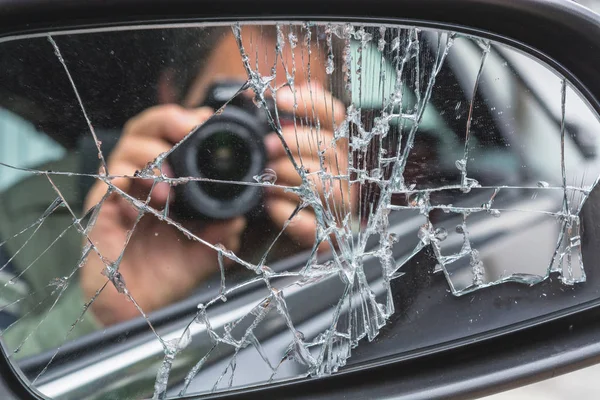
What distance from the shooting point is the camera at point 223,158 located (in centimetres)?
86

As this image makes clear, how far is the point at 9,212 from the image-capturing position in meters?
0.91

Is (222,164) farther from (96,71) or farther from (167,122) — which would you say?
(96,71)

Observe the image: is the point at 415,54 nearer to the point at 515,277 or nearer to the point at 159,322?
the point at 515,277

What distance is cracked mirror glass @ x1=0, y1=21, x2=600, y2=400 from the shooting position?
0.85 m

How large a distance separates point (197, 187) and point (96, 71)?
20 centimetres

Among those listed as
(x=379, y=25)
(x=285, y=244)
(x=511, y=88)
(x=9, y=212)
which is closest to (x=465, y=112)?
(x=511, y=88)

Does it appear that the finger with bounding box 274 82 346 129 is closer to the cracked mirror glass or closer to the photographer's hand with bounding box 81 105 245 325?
the cracked mirror glass

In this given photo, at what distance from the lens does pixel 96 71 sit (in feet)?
2.77

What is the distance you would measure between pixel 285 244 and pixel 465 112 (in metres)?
0.31

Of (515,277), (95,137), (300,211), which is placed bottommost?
(515,277)

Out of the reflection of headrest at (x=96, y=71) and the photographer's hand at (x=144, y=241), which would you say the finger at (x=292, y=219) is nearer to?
the photographer's hand at (x=144, y=241)

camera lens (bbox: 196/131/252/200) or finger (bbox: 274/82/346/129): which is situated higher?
finger (bbox: 274/82/346/129)

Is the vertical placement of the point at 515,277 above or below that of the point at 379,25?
below

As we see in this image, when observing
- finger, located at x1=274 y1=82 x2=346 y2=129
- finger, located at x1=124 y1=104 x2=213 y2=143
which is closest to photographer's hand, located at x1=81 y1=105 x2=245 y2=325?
finger, located at x1=124 y1=104 x2=213 y2=143
